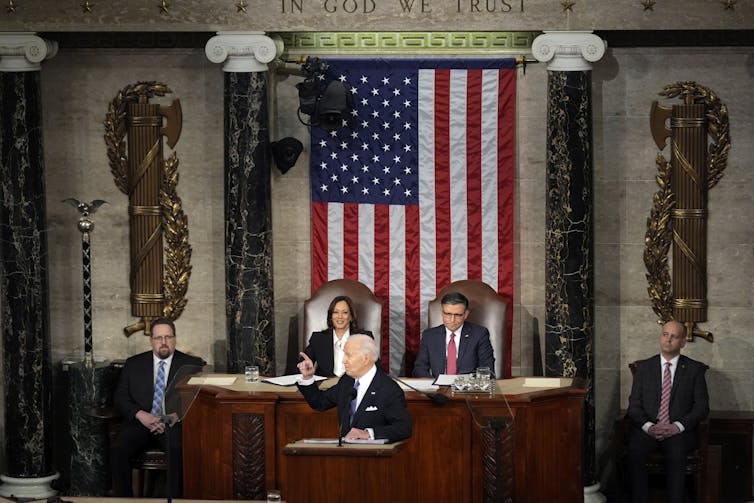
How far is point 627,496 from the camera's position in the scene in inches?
465

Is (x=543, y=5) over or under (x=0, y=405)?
over

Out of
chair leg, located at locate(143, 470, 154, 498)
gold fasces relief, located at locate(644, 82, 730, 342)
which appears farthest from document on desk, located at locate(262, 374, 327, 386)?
gold fasces relief, located at locate(644, 82, 730, 342)

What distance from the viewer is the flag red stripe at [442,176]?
1200cm

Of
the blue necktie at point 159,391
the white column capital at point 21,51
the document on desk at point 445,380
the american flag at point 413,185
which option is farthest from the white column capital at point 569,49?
the white column capital at point 21,51

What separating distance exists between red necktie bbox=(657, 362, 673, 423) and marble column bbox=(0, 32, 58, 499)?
17.4 ft

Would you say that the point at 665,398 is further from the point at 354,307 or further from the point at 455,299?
the point at 354,307

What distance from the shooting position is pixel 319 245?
1223 centimetres

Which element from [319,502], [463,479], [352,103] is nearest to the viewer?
[319,502]

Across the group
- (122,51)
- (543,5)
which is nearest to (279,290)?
(122,51)

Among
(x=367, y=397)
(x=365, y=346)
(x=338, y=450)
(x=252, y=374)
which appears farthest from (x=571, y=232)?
(x=338, y=450)

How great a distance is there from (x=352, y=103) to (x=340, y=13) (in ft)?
3.04

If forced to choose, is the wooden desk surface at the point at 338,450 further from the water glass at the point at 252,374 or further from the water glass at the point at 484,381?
the water glass at the point at 252,374

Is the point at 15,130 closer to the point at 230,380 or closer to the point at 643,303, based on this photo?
the point at 230,380

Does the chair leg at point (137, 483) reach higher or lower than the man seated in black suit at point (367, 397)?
lower
